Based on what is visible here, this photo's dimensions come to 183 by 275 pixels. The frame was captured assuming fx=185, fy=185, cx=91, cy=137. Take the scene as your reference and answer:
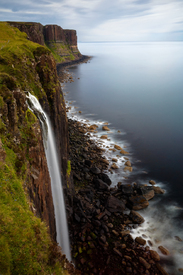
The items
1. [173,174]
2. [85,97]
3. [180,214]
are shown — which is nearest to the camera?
[180,214]

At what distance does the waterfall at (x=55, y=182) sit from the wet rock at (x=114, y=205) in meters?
5.36

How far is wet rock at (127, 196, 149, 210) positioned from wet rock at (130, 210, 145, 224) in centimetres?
92

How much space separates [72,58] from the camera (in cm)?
14675

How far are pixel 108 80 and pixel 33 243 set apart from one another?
89.6 m

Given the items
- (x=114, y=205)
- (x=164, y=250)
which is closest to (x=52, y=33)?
(x=114, y=205)

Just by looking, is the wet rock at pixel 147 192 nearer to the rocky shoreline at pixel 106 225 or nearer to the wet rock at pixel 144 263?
the rocky shoreline at pixel 106 225

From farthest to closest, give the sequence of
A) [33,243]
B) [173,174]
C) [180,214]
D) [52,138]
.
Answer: [173,174] → [180,214] → [52,138] → [33,243]

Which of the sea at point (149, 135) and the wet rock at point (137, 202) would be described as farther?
the wet rock at point (137, 202)

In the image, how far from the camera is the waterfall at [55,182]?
46.4 ft

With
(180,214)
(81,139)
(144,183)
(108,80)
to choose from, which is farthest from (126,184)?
(108,80)

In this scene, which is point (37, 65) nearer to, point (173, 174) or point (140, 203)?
point (140, 203)

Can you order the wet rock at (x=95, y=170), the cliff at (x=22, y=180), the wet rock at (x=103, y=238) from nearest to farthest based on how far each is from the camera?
the cliff at (x=22, y=180), the wet rock at (x=103, y=238), the wet rock at (x=95, y=170)

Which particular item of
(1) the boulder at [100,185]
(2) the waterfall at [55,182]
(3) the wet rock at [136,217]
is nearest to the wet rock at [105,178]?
(1) the boulder at [100,185]

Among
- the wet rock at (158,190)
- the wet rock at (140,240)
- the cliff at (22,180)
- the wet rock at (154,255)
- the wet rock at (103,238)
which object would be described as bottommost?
the wet rock at (154,255)
